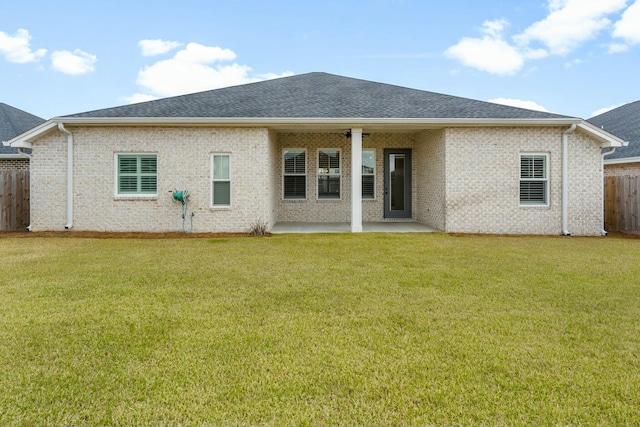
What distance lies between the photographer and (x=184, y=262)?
737 centimetres

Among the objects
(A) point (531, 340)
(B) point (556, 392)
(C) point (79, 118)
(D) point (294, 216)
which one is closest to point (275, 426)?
(B) point (556, 392)

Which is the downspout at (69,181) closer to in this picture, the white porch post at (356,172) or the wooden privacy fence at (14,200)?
the wooden privacy fence at (14,200)

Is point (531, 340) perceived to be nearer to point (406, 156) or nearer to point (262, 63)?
point (406, 156)

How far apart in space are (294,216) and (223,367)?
12.0 m

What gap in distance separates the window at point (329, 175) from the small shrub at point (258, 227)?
3766 mm

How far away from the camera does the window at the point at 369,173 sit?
588 inches

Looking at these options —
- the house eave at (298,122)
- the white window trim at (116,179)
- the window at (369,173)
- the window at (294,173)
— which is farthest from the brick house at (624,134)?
the white window trim at (116,179)

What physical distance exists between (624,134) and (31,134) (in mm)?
21215

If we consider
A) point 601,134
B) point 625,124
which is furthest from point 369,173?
point 625,124

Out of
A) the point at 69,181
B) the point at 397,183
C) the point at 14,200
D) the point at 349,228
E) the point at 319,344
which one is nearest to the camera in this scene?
the point at 319,344

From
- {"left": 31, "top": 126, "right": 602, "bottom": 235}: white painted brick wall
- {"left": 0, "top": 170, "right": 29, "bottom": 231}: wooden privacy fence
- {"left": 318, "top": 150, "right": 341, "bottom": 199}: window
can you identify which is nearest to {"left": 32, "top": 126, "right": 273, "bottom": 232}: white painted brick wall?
{"left": 31, "top": 126, "right": 602, "bottom": 235}: white painted brick wall

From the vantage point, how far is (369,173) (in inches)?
590

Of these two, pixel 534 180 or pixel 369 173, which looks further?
pixel 369 173

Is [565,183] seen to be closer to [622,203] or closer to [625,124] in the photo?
[622,203]
